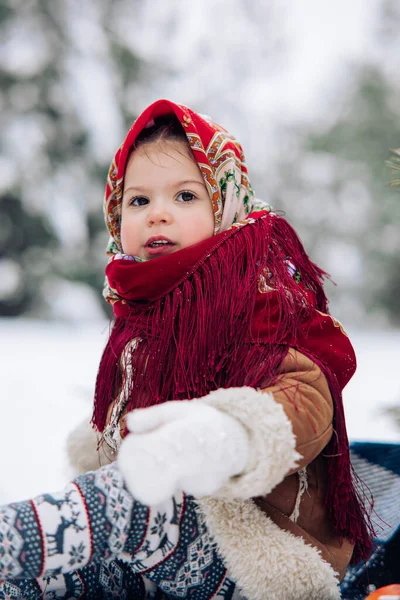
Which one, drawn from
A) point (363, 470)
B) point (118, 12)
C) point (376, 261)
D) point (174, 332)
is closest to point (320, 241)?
point (376, 261)

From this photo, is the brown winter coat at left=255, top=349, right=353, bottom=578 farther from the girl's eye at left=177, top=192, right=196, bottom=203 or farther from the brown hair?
the brown hair

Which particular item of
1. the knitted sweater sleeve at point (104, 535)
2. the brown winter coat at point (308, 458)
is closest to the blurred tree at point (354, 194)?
the brown winter coat at point (308, 458)

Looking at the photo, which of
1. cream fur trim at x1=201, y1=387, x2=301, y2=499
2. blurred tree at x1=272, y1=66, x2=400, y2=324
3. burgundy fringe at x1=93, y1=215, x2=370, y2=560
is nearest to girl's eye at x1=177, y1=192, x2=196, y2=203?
burgundy fringe at x1=93, y1=215, x2=370, y2=560

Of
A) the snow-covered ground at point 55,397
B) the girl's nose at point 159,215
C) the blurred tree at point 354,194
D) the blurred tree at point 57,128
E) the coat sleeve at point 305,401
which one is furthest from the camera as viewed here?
the blurred tree at point 354,194

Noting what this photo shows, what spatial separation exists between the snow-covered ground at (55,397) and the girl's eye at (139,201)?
0.23 m

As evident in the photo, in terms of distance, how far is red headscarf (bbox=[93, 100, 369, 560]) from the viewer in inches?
33.2

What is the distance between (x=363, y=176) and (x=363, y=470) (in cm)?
378

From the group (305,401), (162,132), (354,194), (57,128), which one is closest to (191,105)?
(57,128)

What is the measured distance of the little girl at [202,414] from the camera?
68cm

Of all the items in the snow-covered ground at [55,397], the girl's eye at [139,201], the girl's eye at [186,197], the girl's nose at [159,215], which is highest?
the girl's eye at [186,197]

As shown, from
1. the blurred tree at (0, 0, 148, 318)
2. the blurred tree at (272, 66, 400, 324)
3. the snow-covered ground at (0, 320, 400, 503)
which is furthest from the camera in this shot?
the blurred tree at (272, 66, 400, 324)

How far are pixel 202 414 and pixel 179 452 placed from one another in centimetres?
5

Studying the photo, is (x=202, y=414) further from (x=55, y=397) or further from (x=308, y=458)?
(x=55, y=397)

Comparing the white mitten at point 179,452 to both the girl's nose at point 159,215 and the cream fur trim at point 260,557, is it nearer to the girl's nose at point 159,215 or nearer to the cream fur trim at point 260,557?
the cream fur trim at point 260,557
